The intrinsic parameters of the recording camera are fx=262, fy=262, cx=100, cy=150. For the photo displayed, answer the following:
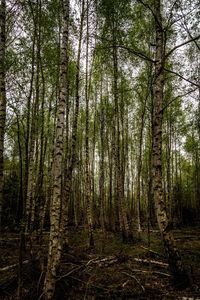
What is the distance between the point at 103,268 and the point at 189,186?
1054 inches

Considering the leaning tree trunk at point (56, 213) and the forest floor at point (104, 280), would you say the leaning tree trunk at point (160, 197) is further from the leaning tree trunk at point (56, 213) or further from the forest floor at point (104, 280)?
the leaning tree trunk at point (56, 213)

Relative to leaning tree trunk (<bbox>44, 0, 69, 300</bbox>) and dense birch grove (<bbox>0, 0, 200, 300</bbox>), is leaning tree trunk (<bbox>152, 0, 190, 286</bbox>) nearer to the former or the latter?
dense birch grove (<bbox>0, 0, 200, 300</bbox>)

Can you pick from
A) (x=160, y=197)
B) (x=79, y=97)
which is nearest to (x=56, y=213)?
(x=160, y=197)

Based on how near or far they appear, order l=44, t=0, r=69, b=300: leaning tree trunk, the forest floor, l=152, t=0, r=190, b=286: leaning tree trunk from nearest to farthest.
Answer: l=44, t=0, r=69, b=300: leaning tree trunk
the forest floor
l=152, t=0, r=190, b=286: leaning tree trunk

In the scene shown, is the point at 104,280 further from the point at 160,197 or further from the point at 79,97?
the point at 79,97

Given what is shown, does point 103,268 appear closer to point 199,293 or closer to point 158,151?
point 199,293

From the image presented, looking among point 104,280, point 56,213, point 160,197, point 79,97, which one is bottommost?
point 104,280

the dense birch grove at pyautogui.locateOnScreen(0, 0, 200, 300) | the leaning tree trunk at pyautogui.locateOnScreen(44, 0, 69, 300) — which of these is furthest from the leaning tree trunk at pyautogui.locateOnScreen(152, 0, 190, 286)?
the leaning tree trunk at pyautogui.locateOnScreen(44, 0, 69, 300)

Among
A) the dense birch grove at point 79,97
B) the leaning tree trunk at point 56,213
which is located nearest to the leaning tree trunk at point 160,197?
the dense birch grove at point 79,97

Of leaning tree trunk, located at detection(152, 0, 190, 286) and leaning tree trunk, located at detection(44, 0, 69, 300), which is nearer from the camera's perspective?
leaning tree trunk, located at detection(44, 0, 69, 300)

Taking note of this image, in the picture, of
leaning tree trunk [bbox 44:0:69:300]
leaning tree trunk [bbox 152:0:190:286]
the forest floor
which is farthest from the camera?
leaning tree trunk [bbox 152:0:190:286]

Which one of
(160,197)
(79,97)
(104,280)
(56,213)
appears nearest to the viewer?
(56,213)

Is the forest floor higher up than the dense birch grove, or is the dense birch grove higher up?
the dense birch grove

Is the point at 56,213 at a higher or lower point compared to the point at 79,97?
lower
